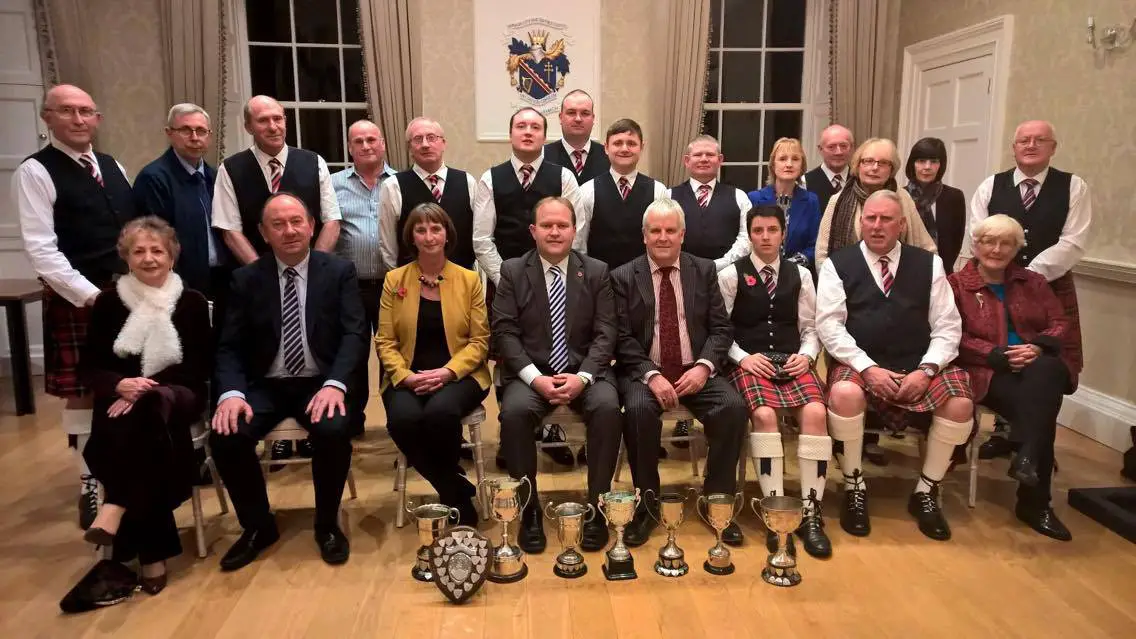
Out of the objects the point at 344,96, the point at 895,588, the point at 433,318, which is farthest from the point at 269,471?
the point at 344,96

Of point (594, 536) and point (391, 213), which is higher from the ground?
point (391, 213)

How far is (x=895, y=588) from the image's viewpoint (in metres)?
2.58

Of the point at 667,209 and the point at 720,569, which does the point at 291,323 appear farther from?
the point at 720,569

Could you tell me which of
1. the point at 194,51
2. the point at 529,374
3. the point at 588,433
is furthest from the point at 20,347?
the point at 588,433

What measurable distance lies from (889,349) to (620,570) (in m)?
1.41

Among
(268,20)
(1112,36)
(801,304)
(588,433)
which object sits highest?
(268,20)

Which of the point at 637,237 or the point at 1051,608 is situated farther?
the point at 637,237

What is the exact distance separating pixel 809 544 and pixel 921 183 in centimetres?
190

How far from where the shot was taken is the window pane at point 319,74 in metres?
6.19

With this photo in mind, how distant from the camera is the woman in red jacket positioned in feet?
9.95

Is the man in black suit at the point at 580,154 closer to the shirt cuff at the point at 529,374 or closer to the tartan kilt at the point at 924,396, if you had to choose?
the shirt cuff at the point at 529,374

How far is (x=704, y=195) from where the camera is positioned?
3.57 meters

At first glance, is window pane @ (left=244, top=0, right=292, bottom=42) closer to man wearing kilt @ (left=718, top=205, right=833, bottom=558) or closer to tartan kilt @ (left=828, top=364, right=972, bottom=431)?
man wearing kilt @ (left=718, top=205, right=833, bottom=558)

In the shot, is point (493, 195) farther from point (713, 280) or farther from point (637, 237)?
point (713, 280)
